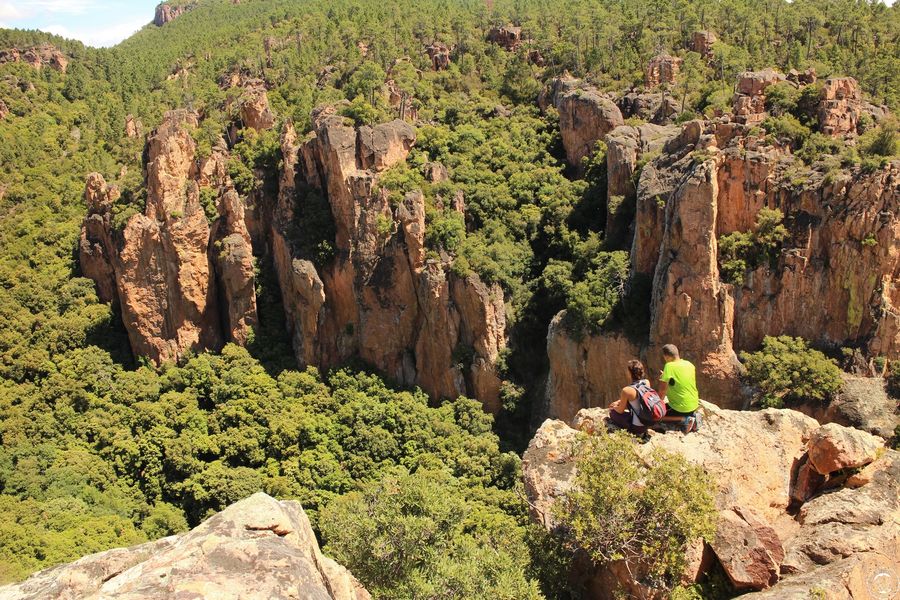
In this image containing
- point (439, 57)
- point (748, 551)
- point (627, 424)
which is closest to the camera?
point (748, 551)

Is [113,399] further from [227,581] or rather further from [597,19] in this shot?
[597,19]

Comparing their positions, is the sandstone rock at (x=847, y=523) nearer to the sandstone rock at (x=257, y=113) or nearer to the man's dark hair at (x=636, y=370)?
the man's dark hair at (x=636, y=370)

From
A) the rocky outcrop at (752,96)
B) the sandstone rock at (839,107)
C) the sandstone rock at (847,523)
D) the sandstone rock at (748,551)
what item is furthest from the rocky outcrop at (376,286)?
the sandstone rock at (748,551)

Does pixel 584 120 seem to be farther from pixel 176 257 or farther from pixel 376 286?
pixel 176 257

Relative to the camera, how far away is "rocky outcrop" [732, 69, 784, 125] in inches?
1516

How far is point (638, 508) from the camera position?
13625 millimetres

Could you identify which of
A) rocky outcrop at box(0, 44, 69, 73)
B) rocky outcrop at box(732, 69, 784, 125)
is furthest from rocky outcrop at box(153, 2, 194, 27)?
rocky outcrop at box(732, 69, 784, 125)

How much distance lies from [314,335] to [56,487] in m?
17.1

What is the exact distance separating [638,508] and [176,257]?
4026cm

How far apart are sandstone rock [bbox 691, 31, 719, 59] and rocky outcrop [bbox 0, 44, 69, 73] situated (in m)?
67.2

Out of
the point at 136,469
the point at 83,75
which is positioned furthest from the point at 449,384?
the point at 83,75

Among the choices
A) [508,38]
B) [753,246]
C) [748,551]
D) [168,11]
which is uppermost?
[168,11]

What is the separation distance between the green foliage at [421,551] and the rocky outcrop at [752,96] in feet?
96.8

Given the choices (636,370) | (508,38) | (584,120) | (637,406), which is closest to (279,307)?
(584,120)
